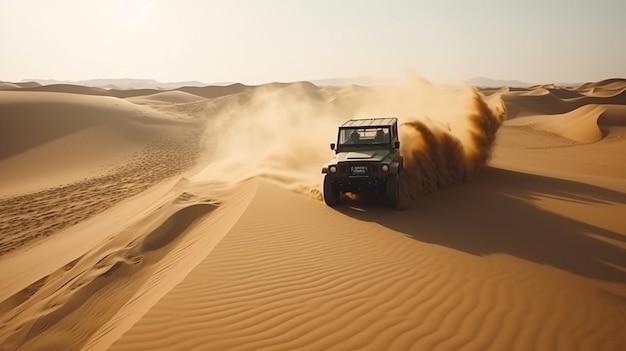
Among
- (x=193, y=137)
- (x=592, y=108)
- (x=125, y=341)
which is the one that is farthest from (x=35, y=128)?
(x=592, y=108)

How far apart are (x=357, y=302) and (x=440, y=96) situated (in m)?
14.1

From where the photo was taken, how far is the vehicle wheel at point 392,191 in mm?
8836

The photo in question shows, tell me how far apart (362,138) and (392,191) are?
5.64ft

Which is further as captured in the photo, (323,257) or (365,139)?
(365,139)

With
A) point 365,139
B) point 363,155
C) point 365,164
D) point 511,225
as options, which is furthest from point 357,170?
point 511,225

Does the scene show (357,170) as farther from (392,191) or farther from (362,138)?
(362,138)

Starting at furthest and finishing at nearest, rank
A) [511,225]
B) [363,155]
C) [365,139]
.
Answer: [365,139]
[363,155]
[511,225]

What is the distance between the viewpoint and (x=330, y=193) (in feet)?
30.3

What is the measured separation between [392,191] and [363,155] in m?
0.98

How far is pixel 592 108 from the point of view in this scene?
37.5 m

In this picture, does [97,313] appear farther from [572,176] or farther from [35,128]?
[35,128]

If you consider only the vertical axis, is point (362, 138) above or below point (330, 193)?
above

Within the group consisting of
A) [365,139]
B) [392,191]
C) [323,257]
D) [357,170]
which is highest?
[365,139]

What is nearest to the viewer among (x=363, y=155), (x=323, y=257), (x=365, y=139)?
(x=323, y=257)
